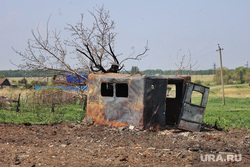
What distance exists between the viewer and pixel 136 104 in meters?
11.2

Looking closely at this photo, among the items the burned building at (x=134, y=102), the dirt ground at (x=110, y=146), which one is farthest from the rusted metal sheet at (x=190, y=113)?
the dirt ground at (x=110, y=146)

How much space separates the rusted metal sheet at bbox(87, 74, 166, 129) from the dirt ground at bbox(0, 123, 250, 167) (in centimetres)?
39

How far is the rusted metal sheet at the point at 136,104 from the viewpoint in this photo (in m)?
11.1

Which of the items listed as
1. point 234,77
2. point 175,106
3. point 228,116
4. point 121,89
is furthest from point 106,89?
point 234,77

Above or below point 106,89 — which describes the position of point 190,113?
below

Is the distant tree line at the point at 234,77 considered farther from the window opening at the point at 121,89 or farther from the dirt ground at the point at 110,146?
the dirt ground at the point at 110,146

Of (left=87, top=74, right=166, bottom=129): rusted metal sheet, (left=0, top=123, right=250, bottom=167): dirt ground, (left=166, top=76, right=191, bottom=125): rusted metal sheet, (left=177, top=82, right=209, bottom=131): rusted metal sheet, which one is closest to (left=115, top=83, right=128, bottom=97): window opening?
(left=166, top=76, right=191, bottom=125): rusted metal sheet

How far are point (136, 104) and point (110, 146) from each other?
7.52ft

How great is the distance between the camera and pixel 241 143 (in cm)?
966

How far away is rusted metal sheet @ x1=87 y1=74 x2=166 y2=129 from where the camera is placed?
11.1m

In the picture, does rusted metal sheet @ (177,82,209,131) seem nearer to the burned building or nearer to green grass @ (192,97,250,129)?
the burned building

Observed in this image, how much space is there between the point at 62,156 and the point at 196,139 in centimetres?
446

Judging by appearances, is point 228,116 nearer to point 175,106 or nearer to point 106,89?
point 175,106

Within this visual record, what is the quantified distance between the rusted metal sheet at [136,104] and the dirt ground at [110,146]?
0.39m
